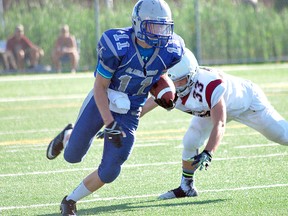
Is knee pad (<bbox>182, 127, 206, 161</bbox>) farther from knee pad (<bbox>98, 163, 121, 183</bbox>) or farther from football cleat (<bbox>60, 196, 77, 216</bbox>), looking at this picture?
football cleat (<bbox>60, 196, 77, 216</bbox>)

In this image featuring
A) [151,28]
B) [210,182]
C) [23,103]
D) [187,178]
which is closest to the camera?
[151,28]

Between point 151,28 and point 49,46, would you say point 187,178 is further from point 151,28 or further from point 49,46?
point 49,46

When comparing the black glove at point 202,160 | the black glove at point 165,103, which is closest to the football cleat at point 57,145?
the black glove at point 165,103

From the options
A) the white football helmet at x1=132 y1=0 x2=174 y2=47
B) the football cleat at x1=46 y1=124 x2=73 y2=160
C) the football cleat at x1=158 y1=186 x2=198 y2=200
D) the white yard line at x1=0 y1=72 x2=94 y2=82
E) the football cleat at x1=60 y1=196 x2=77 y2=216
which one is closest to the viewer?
the white football helmet at x1=132 y1=0 x2=174 y2=47

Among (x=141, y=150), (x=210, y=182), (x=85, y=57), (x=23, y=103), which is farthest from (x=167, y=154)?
(x=85, y=57)

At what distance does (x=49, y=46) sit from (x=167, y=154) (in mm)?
12930

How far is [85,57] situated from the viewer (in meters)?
20.8

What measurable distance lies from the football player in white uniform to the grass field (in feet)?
1.10

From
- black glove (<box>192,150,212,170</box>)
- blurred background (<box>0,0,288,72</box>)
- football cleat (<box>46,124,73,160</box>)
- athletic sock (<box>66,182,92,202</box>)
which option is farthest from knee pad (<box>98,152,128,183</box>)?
blurred background (<box>0,0,288,72</box>)

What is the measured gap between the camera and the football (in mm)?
5699

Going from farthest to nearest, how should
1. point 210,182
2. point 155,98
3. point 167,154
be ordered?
point 167,154, point 210,182, point 155,98

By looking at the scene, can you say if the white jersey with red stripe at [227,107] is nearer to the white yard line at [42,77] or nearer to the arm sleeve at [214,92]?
the arm sleeve at [214,92]

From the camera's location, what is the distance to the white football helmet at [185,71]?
596 cm

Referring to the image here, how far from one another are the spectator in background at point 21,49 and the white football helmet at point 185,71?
14342 mm
